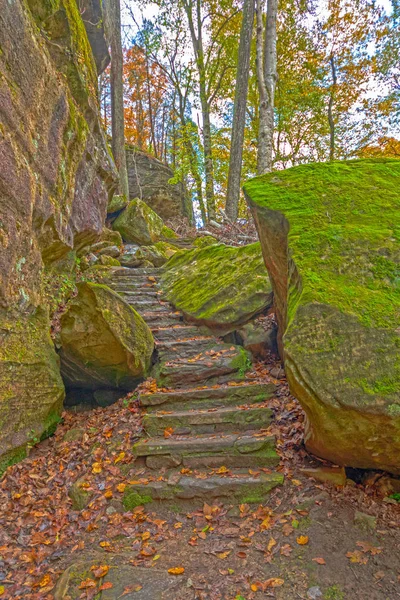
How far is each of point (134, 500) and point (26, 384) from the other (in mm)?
1940

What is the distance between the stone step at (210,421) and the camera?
4270 millimetres

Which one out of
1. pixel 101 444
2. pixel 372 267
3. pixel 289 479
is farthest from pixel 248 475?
pixel 372 267

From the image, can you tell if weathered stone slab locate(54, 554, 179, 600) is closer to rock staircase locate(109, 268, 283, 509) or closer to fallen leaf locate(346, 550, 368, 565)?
rock staircase locate(109, 268, 283, 509)

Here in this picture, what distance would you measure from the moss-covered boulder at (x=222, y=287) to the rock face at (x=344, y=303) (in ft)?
5.95

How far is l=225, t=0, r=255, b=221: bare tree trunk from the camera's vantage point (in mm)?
11070

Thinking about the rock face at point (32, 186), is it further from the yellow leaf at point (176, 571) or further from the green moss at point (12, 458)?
the yellow leaf at point (176, 571)

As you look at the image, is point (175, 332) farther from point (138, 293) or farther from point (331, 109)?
point (331, 109)

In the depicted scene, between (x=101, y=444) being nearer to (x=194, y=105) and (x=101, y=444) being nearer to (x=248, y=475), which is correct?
(x=248, y=475)

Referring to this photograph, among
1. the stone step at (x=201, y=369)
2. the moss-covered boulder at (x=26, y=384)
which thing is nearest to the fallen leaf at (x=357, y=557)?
the stone step at (x=201, y=369)

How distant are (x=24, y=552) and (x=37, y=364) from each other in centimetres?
212

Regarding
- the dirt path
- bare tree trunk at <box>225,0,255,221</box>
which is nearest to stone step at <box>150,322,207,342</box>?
the dirt path

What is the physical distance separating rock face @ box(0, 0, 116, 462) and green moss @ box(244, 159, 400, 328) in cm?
282

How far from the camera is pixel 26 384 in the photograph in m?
4.33

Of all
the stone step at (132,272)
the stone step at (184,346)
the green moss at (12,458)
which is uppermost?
the stone step at (132,272)
